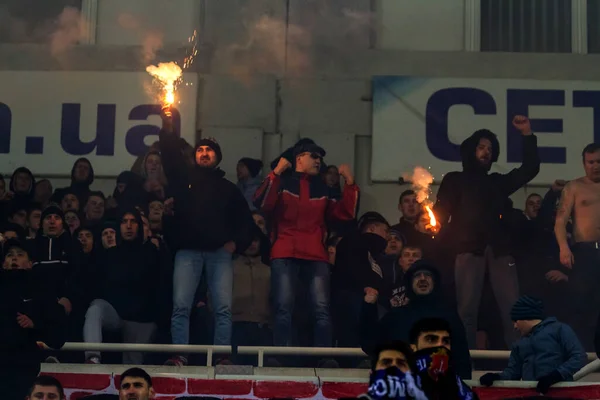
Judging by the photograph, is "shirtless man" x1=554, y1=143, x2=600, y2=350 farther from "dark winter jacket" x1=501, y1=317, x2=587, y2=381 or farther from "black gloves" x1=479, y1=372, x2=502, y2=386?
"black gloves" x1=479, y1=372, x2=502, y2=386

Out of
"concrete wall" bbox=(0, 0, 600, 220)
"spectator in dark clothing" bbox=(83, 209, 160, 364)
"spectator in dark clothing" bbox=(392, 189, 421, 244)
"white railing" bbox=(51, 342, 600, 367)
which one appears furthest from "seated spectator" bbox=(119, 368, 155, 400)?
"concrete wall" bbox=(0, 0, 600, 220)

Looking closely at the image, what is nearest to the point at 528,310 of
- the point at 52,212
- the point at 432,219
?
the point at 432,219

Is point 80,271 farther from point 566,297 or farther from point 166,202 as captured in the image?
point 566,297

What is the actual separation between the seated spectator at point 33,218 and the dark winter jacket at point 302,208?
5.90ft

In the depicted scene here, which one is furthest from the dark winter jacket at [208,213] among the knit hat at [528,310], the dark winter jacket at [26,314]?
the knit hat at [528,310]

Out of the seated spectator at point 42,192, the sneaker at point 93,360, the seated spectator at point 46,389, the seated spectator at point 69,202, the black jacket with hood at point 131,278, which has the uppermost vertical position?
the seated spectator at point 42,192

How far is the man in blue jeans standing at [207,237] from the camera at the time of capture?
8.62 metres

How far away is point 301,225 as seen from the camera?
29.5ft

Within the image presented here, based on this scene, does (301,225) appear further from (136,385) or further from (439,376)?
(439,376)

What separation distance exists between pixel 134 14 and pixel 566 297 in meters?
4.77

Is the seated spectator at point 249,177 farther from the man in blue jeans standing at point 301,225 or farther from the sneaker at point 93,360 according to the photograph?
the sneaker at point 93,360

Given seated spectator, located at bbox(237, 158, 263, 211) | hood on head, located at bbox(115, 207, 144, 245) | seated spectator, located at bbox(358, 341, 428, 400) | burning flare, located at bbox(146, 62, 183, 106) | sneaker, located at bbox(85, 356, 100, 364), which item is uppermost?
burning flare, located at bbox(146, 62, 183, 106)

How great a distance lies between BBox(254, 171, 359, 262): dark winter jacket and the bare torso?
5.94 feet

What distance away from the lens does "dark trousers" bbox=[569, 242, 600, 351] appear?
9.20 m
